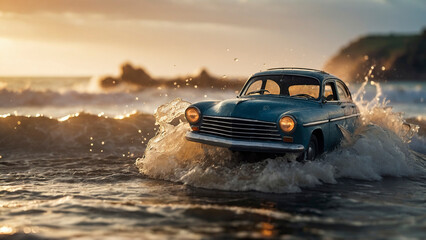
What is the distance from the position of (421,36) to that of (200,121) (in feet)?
386

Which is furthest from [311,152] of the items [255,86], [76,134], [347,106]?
[76,134]

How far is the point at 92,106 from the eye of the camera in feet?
103

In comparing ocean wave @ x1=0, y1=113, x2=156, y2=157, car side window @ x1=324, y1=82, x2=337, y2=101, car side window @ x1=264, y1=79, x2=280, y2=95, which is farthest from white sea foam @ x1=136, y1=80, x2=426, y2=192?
ocean wave @ x1=0, y1=113, x2=156, y2=157

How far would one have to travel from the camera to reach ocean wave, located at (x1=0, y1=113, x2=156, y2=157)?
519 inches

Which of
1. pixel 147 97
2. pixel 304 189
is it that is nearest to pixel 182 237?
pixel 304 189

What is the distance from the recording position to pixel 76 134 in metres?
14.6

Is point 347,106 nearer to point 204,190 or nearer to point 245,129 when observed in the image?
point 245,129

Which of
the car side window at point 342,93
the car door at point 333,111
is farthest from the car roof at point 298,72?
the car side window at point 342,93

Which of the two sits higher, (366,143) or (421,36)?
(421,36)

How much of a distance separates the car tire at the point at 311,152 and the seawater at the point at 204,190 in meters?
0.14

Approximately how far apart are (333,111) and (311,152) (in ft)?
4.23

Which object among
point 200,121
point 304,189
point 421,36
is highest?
point 421,36

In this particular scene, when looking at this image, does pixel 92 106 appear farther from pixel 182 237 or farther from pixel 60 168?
pixel 182 237

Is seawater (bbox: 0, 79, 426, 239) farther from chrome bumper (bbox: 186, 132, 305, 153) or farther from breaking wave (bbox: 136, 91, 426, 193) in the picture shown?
chrome bumper (bbox: 186, 132, 305, 153)
